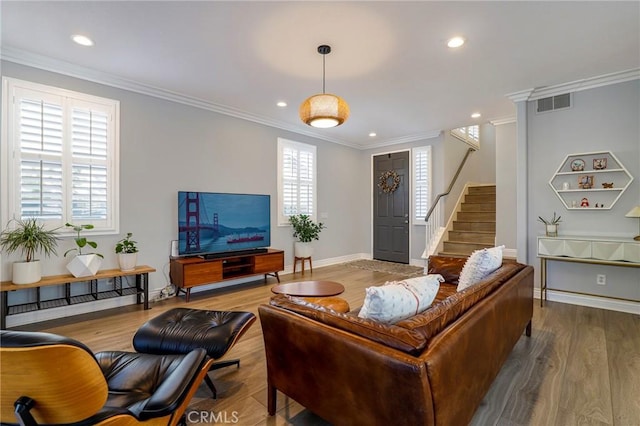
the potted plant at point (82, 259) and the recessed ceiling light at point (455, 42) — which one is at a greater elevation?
the recessed ceiling light at point (455, 42)

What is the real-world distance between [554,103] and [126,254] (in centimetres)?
572

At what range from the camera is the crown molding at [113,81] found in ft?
10.3

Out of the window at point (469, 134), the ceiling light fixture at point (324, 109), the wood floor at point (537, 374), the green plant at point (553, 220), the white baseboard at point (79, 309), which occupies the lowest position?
the wood floor at point (537, 374)

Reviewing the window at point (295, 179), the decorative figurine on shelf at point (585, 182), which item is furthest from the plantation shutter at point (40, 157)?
the decorative figurine on shelf at point (585, 182)

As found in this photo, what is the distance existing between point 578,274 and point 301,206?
14.1 ft

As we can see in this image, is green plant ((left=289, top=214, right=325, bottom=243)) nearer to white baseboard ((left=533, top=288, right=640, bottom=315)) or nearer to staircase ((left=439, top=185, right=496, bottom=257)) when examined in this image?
staircase ((left=439, top=185, right=496, bottom=257))

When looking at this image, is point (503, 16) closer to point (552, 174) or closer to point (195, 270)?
point (552, 174)

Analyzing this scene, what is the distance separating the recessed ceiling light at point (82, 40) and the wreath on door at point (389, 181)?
5577 mm

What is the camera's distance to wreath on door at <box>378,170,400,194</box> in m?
6.86

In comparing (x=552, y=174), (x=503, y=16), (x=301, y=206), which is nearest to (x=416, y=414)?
(x=503, y=16)

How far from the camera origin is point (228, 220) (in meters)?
4.62

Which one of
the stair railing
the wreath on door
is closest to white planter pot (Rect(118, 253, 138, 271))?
the stair railing

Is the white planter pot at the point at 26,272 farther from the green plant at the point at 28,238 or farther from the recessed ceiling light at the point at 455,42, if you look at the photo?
the recessed ceiling light at the point at 455,42

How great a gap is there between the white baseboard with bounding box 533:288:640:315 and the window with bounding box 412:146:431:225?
8.72 ft
